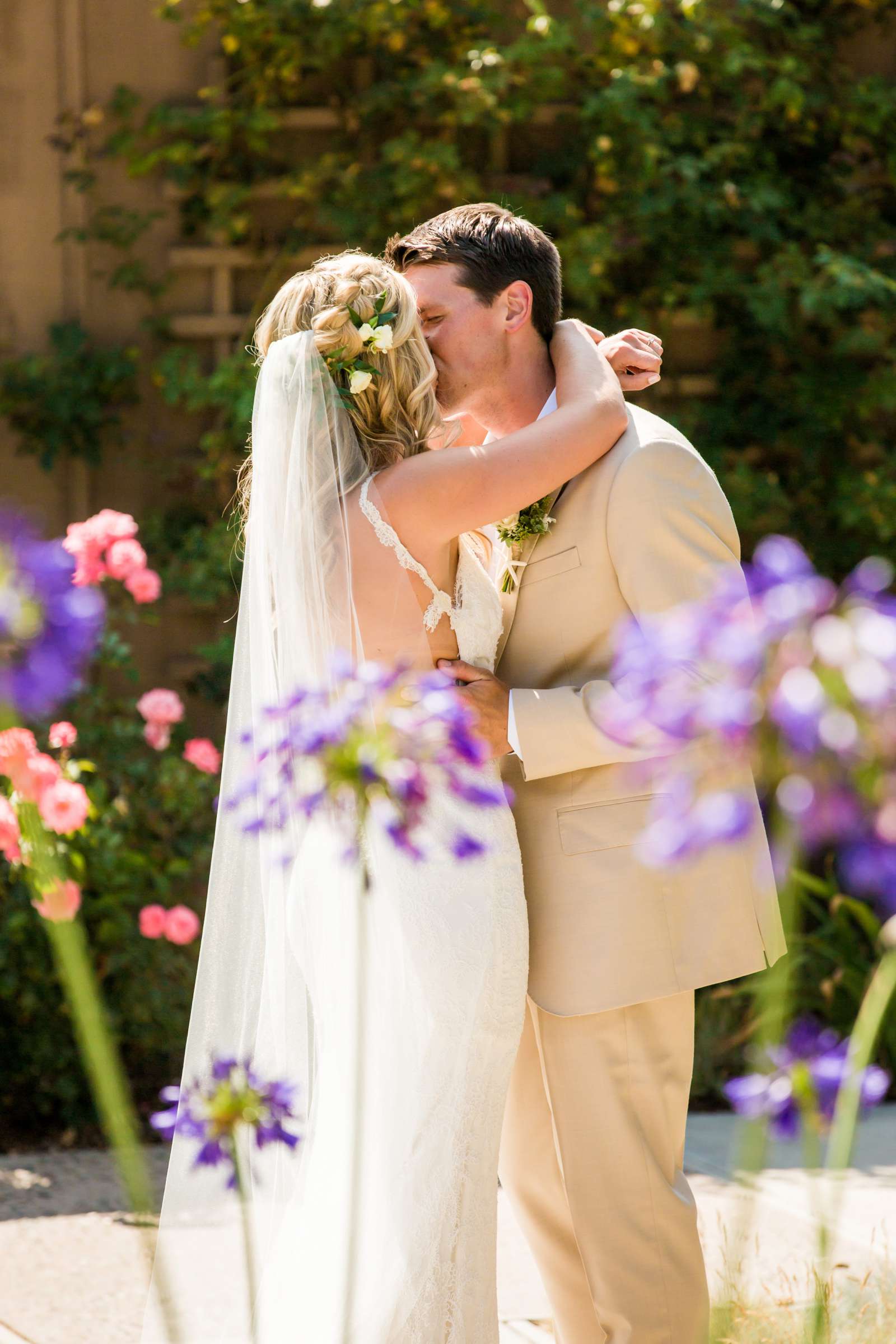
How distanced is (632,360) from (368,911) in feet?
4.04

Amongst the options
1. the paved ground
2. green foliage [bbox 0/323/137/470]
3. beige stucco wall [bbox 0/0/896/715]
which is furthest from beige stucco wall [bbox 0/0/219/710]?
the paved ground

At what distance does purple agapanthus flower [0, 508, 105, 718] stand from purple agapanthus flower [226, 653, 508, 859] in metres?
0.18

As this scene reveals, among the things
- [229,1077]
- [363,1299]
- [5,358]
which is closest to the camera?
[229,1077]

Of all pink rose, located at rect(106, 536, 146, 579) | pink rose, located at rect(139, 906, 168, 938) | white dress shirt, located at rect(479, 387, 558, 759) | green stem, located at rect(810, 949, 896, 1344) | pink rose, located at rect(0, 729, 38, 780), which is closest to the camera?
green stem, located at rect(810, 949, 896, 1344)

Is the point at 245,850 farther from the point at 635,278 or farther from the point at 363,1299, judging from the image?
the point at 635,278

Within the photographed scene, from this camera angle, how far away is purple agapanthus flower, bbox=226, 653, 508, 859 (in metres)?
1.15

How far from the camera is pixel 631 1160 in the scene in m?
2.31

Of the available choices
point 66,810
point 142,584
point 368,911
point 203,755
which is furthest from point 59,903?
point 203,755

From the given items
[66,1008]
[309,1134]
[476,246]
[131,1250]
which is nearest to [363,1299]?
[309,1134]

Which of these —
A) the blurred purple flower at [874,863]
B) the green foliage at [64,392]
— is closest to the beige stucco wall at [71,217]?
the green foliage at [64,392]

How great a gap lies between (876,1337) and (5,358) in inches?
176

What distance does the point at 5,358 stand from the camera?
545 centimetres

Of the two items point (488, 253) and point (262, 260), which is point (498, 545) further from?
point (262, 260)

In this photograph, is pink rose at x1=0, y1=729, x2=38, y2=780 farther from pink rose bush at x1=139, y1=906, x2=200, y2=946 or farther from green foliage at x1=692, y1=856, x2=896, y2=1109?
green foliage at x1=692, y1=856, x2=896, y2=1109
